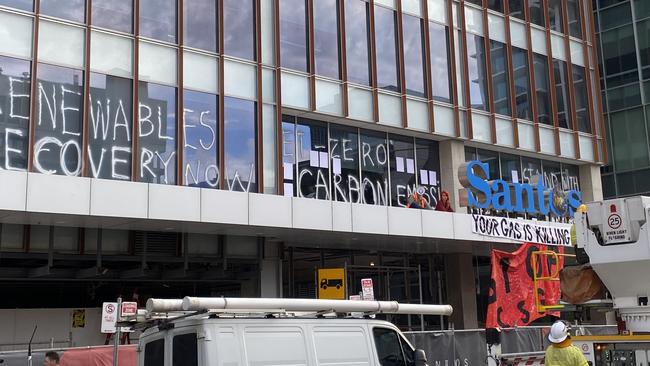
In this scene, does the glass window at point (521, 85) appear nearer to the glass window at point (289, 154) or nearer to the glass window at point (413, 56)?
the glass window at point (413, 56)

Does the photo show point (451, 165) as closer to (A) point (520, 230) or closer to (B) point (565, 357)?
(A) point (520, 230)

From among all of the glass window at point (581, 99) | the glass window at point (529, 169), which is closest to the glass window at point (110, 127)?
the glass window at point (529, 169)

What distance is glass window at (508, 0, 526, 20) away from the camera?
1168 inches

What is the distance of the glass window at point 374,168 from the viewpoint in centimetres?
2455

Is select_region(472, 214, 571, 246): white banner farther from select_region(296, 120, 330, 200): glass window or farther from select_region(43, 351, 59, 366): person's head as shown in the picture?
select_region(43, 351, 59, 366): person's head

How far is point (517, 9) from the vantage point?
29.8m

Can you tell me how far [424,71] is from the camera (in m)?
26.2

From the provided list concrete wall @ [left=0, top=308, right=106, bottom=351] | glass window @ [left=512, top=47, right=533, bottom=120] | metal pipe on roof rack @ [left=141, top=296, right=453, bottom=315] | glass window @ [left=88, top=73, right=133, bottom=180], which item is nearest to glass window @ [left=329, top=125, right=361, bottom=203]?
glass window @ [left=88, top=73, right=133, bottom=180]

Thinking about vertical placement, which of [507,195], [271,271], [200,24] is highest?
[200,24]

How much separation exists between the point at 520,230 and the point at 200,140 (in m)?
10.6

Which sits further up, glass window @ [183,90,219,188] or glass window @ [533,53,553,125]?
glass window @ [533,53,553,125]

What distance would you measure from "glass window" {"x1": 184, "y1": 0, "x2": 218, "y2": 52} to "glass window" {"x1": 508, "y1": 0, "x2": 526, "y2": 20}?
13.4 meters

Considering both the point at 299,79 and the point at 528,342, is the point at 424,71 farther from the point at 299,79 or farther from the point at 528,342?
the point at 528,342

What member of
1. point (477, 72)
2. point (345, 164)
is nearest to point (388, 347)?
point (345, 164)
